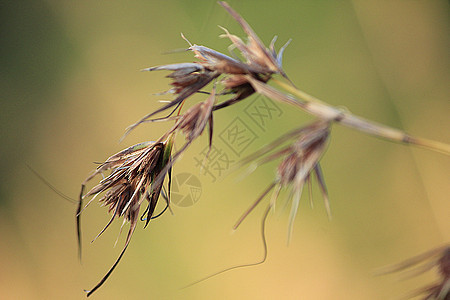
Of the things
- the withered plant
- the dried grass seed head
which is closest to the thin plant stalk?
the withered plant

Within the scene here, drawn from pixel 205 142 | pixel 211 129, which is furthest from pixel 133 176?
pixel 205 142

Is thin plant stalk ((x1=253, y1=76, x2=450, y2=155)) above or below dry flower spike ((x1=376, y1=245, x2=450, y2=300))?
above

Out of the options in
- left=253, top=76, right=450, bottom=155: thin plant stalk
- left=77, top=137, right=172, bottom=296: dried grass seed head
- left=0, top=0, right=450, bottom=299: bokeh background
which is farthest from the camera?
left=0, top=0, right=450, bottom=299: bokeh background

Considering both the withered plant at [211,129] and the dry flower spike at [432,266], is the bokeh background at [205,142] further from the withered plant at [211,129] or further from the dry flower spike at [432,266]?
the dry flower spike at [432,266]

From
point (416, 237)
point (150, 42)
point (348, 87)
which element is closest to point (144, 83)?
point (150, 42)

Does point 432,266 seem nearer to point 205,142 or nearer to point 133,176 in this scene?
point 133,176

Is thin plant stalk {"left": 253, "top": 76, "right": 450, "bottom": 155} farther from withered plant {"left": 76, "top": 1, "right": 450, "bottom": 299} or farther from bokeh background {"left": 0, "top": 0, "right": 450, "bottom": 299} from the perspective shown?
bokeh background {"left": 0, "top": 0, "right": 450, "bottom": 299}
